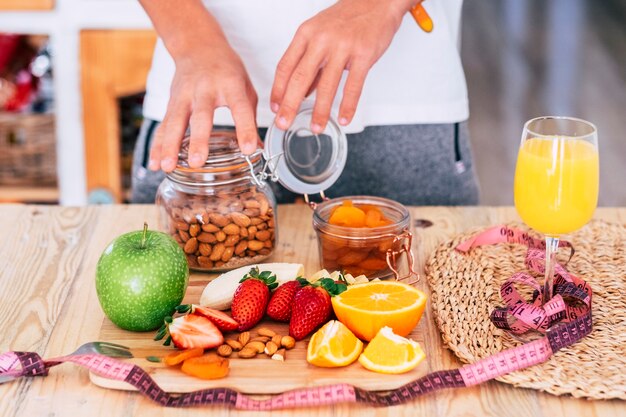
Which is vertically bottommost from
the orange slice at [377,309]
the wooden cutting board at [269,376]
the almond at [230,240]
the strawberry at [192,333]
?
the wooden cutting board at [269,376]

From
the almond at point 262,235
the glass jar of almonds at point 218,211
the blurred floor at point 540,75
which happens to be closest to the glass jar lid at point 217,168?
the glass jar of almonds at point 218,211

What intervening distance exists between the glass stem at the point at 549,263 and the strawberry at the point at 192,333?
0.50 m

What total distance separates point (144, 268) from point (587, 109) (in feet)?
11.7

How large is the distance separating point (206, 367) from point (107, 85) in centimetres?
176

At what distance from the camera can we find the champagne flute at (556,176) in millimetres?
1261

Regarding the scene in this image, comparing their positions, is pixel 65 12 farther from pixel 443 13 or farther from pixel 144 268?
pixel 144 268

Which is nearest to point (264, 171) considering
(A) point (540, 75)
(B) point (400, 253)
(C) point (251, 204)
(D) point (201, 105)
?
(C) point (251, 204)

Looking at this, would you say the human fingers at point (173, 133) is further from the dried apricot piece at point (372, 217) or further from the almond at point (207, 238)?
the dried apricot piece at point (372, 217)

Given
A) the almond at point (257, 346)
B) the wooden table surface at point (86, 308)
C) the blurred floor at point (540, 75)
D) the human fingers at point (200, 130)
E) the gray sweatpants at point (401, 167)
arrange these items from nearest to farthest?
the wooden table surface at point (86, 308), the almond at point (257, 346), the human fingers at point (200, 130), the gray sweatpants at point (401, 167), the blurred floor at point (540, 75)

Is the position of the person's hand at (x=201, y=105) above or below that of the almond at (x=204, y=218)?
above

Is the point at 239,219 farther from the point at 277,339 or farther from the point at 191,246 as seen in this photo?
the point at 277,339

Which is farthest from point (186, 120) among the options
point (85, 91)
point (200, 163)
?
point (85, 91)

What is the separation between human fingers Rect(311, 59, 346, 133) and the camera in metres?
1.49

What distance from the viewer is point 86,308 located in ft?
4.66
